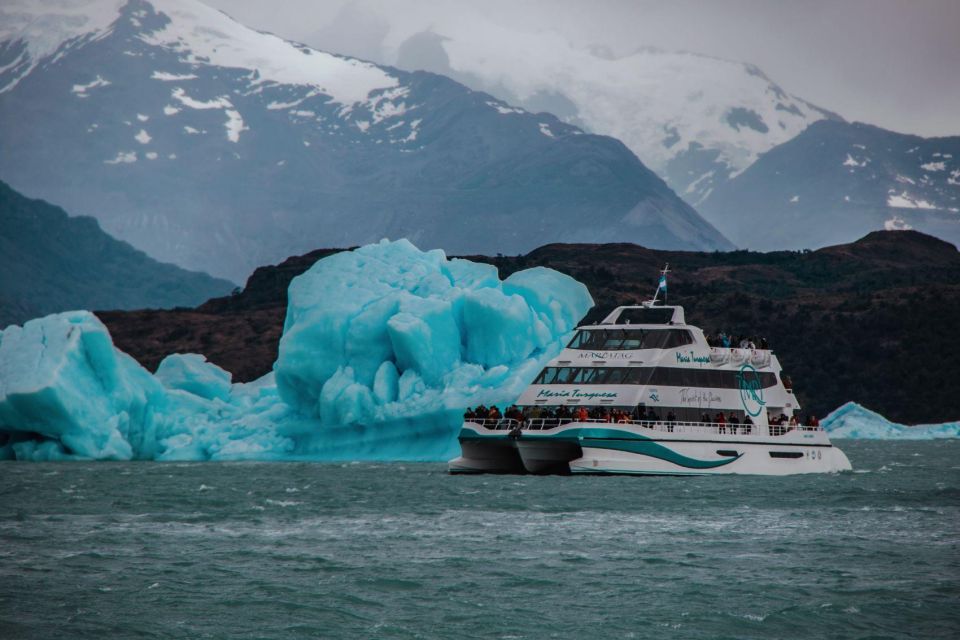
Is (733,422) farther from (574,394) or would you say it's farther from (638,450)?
(574,394)

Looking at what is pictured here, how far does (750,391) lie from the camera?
48062 mm

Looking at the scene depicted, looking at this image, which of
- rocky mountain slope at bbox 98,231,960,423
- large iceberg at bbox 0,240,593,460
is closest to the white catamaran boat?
large iceberg at bbox 0,240,593,460

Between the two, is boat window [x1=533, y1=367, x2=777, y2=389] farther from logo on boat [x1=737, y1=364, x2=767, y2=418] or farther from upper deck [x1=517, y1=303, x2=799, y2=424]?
logo on boat [x1=737, y1=364, x2=767, y2=418]

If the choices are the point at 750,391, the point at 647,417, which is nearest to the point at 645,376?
the point at 647,417

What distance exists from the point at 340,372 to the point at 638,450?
17.3 meters

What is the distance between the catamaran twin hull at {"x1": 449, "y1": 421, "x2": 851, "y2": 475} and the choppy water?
80 centimetres

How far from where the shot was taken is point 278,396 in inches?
2552

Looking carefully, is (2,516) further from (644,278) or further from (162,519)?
(644,278)

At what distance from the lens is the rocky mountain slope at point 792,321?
12162 centimetres

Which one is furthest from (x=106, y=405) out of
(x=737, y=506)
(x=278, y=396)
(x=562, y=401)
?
(x=737, y=506)

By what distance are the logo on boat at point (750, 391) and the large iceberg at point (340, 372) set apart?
10453mm

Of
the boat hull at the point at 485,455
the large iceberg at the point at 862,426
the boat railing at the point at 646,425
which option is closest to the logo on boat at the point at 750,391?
the boat railing at the point at 646,425

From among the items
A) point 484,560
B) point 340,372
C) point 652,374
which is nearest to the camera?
point 484,560

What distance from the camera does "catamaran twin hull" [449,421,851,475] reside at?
4375 cm
